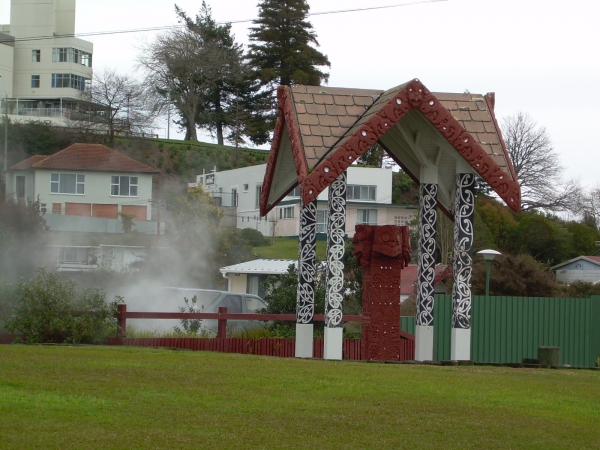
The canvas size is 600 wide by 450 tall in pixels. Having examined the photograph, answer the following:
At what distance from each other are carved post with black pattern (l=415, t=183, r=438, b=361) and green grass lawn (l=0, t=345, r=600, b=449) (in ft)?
11.4

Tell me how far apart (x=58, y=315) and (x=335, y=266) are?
599cm

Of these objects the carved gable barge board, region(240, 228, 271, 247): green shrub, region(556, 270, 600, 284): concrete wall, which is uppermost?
the carved gable barge board

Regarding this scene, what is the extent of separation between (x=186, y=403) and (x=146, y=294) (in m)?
18.1

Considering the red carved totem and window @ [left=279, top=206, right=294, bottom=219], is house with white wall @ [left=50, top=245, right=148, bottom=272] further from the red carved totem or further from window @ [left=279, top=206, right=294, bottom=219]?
the red carved totem

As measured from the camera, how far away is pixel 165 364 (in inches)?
471

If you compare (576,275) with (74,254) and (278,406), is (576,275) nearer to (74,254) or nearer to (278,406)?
(74,254)

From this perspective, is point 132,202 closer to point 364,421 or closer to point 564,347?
point 564,347

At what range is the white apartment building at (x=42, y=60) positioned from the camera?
84.7 m

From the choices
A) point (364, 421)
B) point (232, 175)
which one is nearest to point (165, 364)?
point (364, 421)

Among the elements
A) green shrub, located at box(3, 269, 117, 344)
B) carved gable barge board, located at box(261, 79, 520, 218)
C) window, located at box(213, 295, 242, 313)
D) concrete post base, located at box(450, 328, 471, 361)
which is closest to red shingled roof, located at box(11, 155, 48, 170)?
window, located at box(213, 295, 242, 313)

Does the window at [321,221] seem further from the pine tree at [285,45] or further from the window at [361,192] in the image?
the pine tree at [285,45]

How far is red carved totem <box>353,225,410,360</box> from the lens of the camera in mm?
15016

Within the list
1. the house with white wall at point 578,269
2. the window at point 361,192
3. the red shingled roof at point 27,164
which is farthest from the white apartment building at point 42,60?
the house with white wall at point 578,269

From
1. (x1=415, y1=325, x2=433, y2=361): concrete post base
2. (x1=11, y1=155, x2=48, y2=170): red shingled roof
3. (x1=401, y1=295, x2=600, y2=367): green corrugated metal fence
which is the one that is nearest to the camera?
(x1=415, y1=325, x2=433, y2=361): concrete post base
